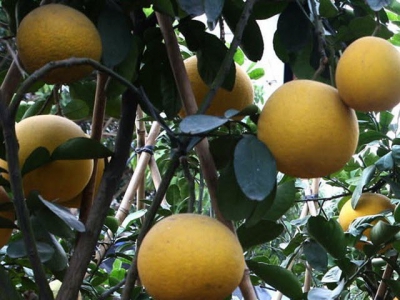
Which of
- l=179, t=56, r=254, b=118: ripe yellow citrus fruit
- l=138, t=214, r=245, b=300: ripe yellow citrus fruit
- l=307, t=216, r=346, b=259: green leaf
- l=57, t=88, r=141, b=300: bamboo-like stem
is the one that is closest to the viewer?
l=138, t=214, r=245, b=300: ripe yellow citrus fruit

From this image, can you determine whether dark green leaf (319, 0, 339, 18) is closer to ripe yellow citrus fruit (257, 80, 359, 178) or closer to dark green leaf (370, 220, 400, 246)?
ripe yellow citrus fruit (257, 80, 359, 178)

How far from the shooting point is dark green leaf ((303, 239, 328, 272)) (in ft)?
3.19

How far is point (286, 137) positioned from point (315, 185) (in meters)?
0.94

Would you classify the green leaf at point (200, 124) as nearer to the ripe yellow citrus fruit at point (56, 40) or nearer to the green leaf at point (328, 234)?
the ripe yellow citrus fruit at point (56, 40)

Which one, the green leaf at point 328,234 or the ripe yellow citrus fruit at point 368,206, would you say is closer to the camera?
the green leaf at point 328,234

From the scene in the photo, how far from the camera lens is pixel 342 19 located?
86 centimetres

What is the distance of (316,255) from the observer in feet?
3.26

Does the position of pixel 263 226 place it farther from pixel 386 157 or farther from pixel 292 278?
pixel 386 157

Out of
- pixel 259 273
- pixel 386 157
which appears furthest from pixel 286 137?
pixel 386 157

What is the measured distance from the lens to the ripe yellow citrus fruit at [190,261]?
53cm

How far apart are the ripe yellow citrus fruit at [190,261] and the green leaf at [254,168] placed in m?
0.04

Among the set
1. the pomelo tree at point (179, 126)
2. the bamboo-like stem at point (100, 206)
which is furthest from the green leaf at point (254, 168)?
the bamboo-like stem at point (100, 206)

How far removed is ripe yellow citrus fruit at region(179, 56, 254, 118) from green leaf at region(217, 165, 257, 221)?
172 mm

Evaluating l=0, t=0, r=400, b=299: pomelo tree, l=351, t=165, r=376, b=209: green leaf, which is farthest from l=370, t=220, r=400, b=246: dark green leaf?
l=351, t=165, r=376, b=209: green leaf
